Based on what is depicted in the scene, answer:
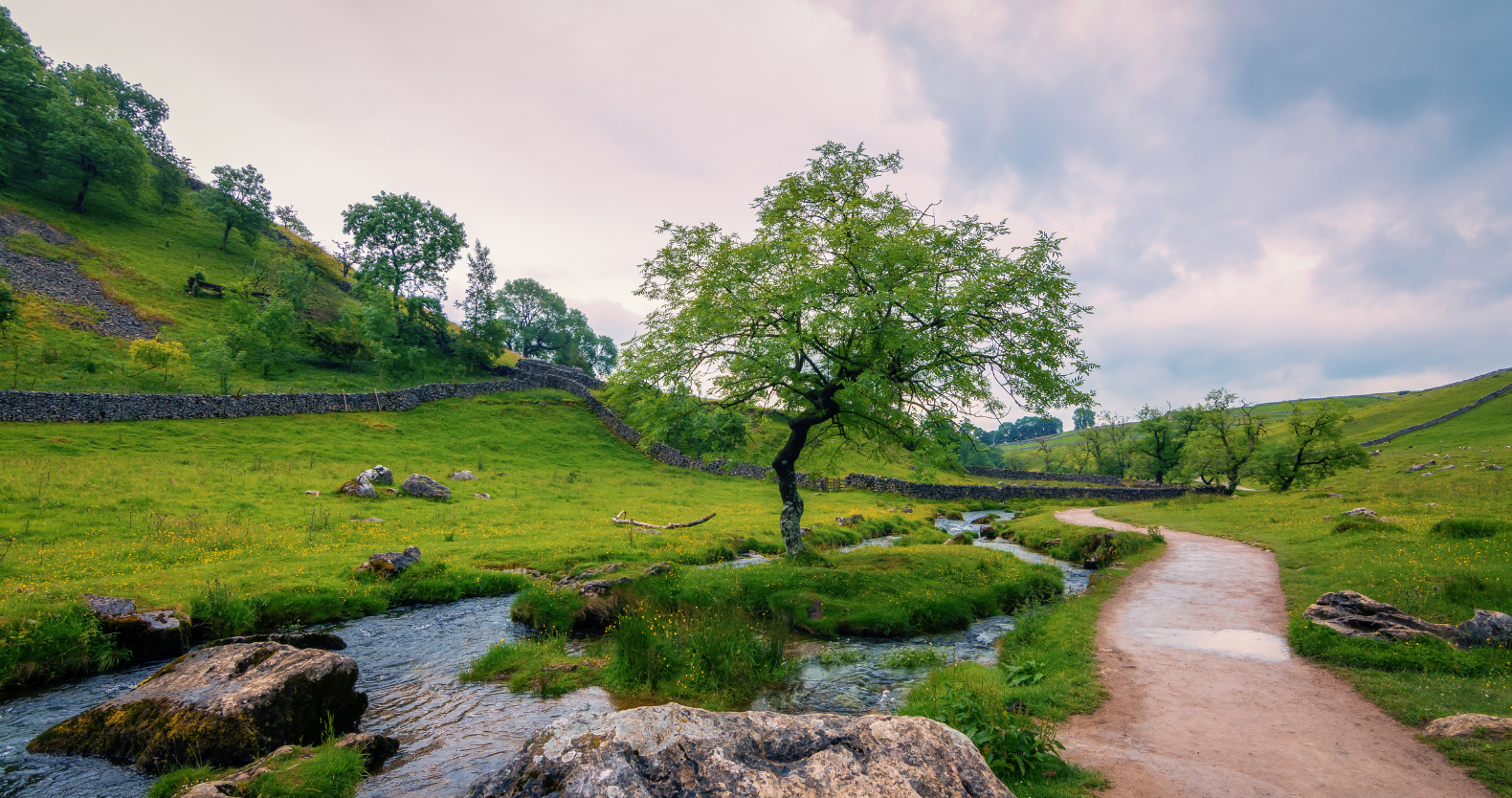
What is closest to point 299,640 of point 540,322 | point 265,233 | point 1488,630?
point 1488,630

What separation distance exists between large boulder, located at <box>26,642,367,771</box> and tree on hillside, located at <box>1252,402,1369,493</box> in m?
72.2

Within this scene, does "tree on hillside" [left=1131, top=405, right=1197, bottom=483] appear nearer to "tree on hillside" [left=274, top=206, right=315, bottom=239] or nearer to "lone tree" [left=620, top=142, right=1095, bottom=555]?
"lone tree" [left=620, top=142, right=1095, bottom=555]

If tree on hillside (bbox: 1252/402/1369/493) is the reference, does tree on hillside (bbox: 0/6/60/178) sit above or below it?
above

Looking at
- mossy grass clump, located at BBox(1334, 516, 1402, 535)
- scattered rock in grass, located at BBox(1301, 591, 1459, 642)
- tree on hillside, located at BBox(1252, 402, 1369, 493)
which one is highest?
tree on hillside, located at BBox(1252, 402, 1369, 493)

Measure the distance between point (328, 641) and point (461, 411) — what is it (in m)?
50.5

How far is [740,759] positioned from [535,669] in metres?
Result: 9.02

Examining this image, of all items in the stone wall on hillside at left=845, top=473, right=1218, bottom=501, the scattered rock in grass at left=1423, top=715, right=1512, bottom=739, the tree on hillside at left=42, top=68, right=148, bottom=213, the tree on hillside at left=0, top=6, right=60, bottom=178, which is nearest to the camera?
the scattered rock in grass at left=1423, top=715, right=1512, bottom=739

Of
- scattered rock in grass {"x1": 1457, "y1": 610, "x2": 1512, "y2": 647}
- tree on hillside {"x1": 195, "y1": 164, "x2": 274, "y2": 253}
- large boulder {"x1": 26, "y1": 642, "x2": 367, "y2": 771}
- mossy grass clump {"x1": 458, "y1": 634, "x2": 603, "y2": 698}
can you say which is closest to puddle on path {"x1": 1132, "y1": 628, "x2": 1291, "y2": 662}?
scattered rock in grass {"x1": 1457, "y1": 610, "x2": 1512, "y2": 647}

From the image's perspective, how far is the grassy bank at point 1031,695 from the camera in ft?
23.9

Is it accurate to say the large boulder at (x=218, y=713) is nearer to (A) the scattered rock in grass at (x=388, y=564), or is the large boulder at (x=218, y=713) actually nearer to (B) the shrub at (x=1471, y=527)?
(A) the scattered rock in grass at (x=388, y=564)

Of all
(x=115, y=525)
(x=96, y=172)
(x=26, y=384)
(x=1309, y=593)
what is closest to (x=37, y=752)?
(x=115, y=525)

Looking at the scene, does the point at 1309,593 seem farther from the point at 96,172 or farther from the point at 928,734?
the point at 96,172

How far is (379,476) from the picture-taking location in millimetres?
30906

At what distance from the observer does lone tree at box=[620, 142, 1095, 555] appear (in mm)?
18031
